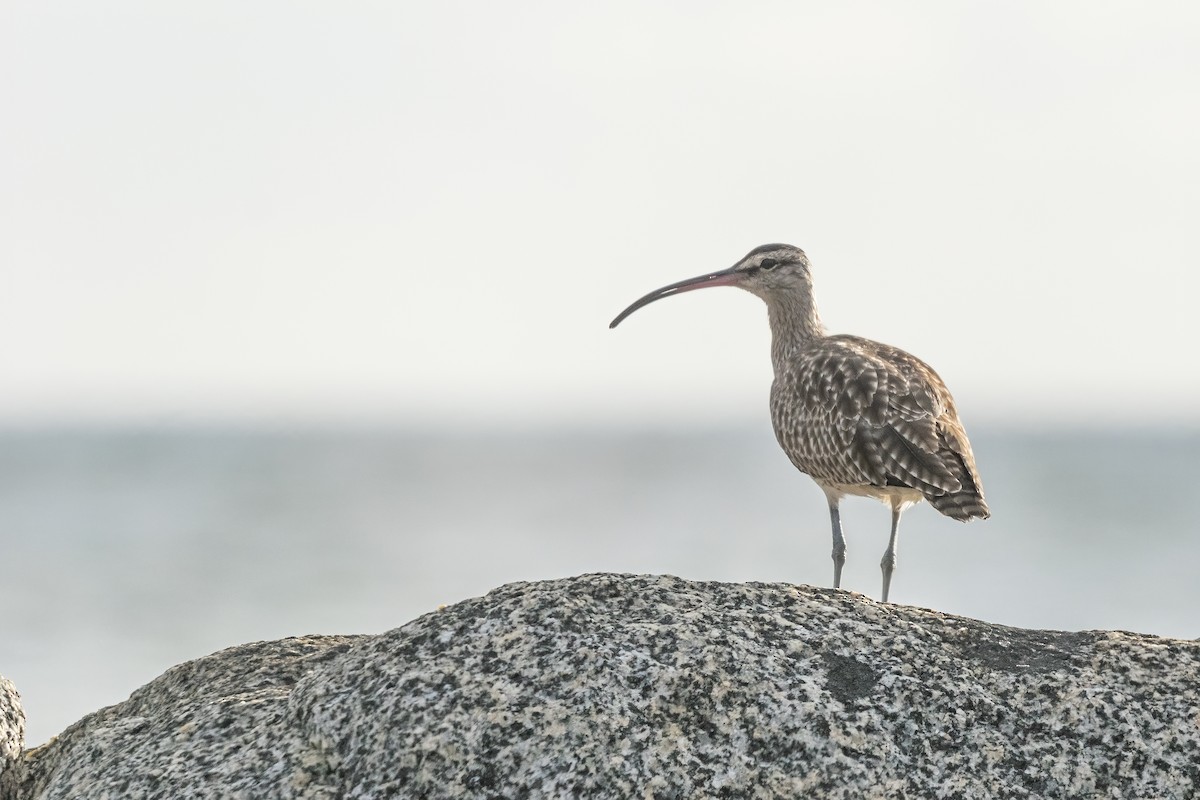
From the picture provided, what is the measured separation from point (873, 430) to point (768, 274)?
9.67 feet

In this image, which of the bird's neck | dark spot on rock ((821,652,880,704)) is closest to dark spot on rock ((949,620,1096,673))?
dark spot on rock ((821,652,880,704))

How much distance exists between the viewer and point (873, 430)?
1116cm

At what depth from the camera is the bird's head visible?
45.0 ft

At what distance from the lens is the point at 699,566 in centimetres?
4022

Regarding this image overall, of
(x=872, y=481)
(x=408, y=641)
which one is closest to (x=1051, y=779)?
(x=408, y=641)

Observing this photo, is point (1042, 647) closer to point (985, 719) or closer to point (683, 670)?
point (985, 719)

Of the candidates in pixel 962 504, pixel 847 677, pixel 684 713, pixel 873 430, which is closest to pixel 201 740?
pixel 684 713

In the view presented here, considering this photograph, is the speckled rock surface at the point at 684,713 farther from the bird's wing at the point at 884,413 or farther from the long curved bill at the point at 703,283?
the long curved bill at the point at 703,283

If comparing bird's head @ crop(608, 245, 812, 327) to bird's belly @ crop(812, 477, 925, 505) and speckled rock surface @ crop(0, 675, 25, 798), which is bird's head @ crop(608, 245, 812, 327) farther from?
speckled rock surface @ crop(0, 675, 25, 798)

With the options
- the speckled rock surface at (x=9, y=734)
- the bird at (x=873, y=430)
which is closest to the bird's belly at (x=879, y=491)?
the bird at (x=873, y=430)

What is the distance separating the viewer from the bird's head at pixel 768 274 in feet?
45.0

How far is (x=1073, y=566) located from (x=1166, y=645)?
34.7m

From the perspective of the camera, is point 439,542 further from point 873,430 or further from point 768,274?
point 873,430

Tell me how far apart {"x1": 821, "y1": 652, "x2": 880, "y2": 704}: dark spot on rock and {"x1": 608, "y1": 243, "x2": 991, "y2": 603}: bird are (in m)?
4.98
